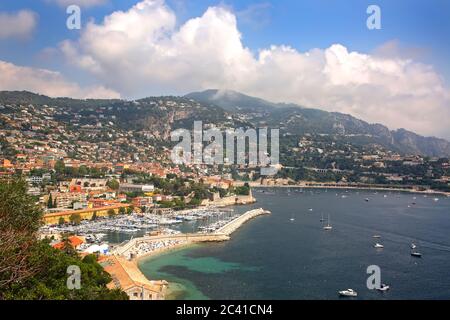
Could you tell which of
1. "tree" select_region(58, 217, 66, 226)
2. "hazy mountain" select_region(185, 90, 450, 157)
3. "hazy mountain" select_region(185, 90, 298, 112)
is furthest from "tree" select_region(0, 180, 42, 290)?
"hazy mountain" select_region(185, 90, 298, 112)

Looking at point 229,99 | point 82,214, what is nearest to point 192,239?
point 82,214
